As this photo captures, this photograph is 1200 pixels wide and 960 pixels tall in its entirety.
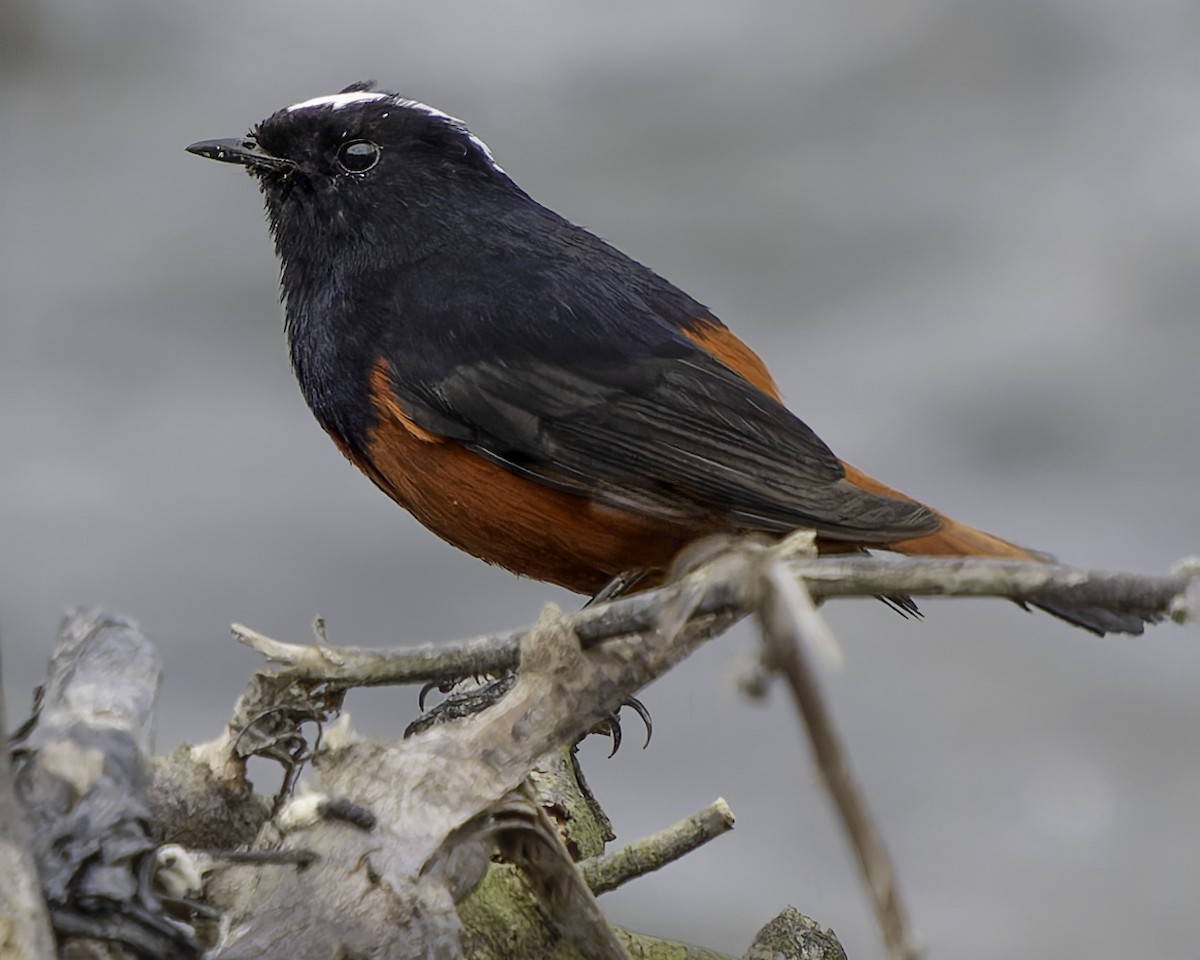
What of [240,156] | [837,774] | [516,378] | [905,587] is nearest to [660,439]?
[516,378]

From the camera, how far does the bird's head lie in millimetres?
2855

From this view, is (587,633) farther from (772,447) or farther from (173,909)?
(772,447)

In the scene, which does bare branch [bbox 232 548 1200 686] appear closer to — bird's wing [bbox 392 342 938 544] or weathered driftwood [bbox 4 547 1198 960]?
weathered driftwood [bbox 4 547 1198 960]

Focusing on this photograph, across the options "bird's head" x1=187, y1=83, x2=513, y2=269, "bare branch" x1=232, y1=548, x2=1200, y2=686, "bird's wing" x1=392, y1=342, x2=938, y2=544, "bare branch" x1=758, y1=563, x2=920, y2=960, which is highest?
"bird's head" x1=187, y1=83, x2=513, y2=269

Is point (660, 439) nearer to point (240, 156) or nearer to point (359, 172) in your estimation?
point (359, 172)

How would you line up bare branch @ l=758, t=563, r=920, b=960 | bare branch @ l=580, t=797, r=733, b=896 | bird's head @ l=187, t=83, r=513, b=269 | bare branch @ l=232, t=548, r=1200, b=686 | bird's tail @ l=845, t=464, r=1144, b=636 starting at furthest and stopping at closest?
bird's head @ l=187, t=83, r=513, b=269 → bird's tail @ l=845, t=464, r=1144, b=636 → bare branch @ l=580, t=797, r=733, b=896 → bare branch @ l=232, t=548, r=1200, b=686 → bare branch @ l=758, t=563, r=920, b=960

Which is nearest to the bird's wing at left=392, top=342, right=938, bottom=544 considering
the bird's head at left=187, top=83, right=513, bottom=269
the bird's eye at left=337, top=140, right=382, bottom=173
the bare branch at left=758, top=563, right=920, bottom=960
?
the bird's head at left=187, top=83, right=513, bottom=269

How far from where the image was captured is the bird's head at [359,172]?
9.37 ft

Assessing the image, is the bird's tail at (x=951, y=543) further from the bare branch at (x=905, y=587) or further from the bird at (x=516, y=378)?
the bare branch at (x=905, y=587)

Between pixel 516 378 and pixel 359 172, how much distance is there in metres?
0.58

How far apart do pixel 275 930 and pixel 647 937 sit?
0.80m

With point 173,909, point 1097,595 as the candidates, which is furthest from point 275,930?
point 1097,595

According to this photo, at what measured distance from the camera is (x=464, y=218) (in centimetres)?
287

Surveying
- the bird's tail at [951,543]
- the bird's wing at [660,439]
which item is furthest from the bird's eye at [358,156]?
the bird's tail at [951,543]
